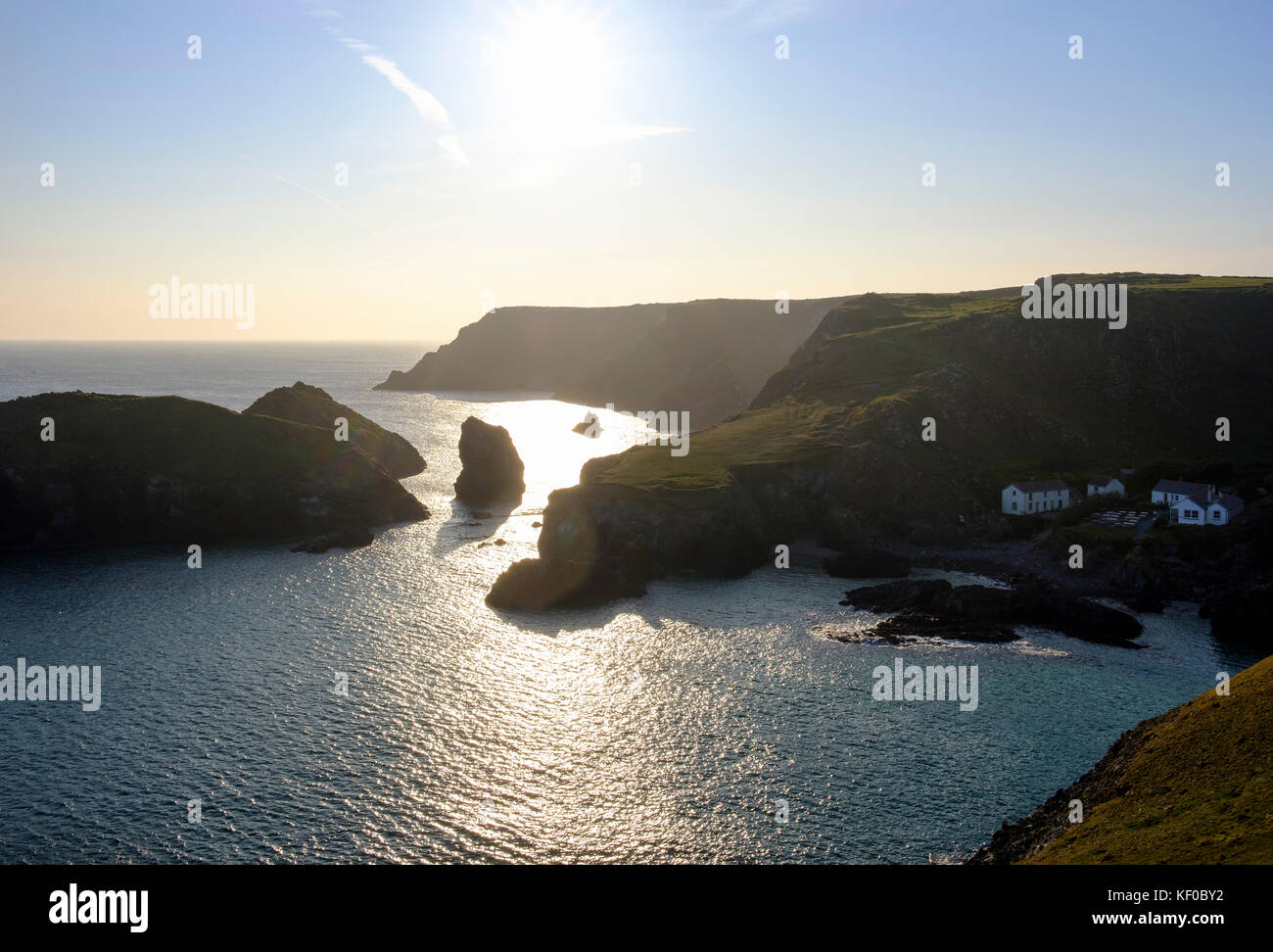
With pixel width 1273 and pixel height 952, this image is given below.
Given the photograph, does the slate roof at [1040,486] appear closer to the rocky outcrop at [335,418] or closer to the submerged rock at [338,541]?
the submerged rock at [338,541]

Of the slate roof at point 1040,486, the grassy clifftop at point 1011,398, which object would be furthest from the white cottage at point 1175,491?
the grassy clifftop at point 1011,398

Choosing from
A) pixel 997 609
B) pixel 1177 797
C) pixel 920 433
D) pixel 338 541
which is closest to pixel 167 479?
pixel 338 541

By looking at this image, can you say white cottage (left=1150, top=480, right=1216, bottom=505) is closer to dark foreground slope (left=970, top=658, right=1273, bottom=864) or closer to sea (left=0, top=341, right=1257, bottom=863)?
sea (left=0, top=341, right=1257, bottom=863)

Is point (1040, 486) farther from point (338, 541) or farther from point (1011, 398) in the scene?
point (338, 541)

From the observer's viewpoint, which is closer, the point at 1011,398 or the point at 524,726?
the point at 524,726
